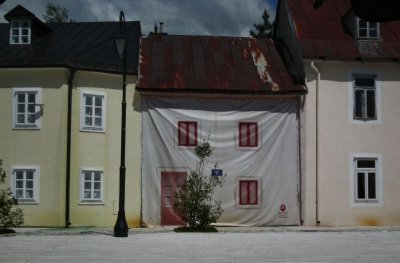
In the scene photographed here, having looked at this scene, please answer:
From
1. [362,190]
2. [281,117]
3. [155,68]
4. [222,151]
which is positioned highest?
[155,68]

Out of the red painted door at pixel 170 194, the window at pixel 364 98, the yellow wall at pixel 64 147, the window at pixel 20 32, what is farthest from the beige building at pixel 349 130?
the window at pixel 20 32

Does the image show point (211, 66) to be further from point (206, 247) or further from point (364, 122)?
point (206, 247)

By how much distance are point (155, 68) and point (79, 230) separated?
7379mm

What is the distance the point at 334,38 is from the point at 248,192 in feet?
24.0

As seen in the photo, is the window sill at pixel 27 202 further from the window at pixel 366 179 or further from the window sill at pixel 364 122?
the window sill at pixel 364 122

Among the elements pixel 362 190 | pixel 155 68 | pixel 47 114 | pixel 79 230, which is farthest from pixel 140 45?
pixel 362 190

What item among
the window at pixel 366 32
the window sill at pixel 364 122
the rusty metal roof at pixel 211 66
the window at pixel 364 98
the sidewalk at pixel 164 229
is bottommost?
the sidewalk at pixel 164 229

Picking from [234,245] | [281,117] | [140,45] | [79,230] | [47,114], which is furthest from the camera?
[140,45]

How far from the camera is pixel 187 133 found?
2161 centimetres

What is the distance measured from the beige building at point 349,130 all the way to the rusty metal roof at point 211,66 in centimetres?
137

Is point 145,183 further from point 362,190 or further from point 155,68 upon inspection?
point 362,190

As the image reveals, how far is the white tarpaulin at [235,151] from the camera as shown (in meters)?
21.4

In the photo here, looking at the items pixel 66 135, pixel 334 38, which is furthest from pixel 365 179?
pixel 66 135

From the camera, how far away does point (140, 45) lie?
944 inches
